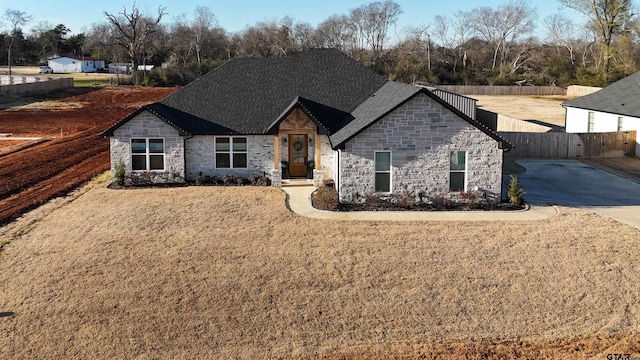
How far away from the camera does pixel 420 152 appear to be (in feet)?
71.6

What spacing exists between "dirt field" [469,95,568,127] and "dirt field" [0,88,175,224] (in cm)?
3448

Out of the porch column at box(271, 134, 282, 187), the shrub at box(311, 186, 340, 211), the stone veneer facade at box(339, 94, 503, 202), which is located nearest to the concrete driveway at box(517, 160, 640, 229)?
the stone veneer facade at box(339, 94, 503, 202)

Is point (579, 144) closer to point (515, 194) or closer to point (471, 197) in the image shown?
point (515, 194)

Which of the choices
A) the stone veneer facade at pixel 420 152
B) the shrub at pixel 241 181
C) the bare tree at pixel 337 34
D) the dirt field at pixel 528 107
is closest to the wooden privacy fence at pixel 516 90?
the dirt field at pixel 528 107

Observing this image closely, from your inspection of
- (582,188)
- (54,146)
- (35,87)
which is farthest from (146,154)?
(35,87)

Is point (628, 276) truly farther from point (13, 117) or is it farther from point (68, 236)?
point (13, 117)

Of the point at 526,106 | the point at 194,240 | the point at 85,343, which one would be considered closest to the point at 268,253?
the point at 194,240

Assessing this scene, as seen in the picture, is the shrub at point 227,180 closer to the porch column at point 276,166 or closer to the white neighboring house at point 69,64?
the porch column at point 276,166

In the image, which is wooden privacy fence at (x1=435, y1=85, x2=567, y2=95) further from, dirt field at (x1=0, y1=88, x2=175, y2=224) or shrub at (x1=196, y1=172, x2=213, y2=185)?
shrub at (x1=196, y1=172, x2=213, y2=185)

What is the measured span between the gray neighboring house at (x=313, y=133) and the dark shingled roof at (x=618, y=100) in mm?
14926

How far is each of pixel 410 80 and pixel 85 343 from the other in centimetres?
7694

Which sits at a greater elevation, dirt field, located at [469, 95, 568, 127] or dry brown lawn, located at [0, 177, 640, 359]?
dirt field, located at [469, 95, 568, 127]

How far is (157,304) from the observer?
13.5 meters

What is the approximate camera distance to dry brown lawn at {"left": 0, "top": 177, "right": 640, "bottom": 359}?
472 inches
